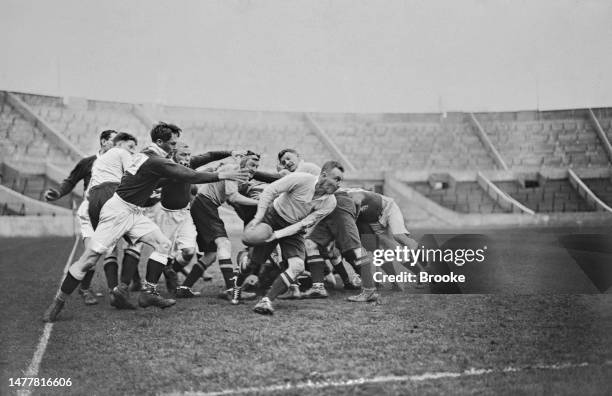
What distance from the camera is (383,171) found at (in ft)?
60.6

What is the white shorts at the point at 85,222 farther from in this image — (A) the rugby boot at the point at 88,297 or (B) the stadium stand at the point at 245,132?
(B) the stadium stand at the point at 245,132

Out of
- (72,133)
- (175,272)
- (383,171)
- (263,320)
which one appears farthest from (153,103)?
(263,320)

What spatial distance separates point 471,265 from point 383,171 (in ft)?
46.6

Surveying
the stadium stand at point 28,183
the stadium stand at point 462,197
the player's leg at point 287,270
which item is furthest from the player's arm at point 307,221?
the stadium stand at point 462,197

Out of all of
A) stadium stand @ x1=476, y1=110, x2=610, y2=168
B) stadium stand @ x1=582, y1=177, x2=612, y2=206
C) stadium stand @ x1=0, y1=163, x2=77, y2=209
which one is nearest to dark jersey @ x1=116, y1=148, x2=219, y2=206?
stadium stand @ x1=0, y1=163, x2=77, y2=209

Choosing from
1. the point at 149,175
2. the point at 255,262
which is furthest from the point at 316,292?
the point at 149,175

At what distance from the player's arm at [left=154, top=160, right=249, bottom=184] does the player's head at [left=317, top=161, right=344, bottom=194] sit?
645 millimetres

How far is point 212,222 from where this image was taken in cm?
533

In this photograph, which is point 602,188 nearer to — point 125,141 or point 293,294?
point 293,294

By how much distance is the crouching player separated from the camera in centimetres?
467

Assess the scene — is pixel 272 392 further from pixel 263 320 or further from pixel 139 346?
pixel 263 320

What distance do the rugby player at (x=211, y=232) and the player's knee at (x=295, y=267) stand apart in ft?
2.08

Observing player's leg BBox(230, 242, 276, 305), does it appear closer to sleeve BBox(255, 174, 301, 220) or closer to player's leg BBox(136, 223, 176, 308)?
sleeve BBox(255, 174, 301, 220)

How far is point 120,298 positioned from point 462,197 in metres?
14.3
